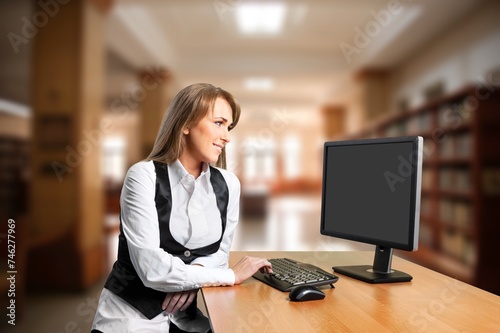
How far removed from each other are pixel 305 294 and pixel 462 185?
14.6 ft

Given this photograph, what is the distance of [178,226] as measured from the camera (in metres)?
1.50

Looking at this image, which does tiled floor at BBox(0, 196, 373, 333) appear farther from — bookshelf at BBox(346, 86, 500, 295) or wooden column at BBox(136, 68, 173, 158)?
wooden column at BBox(136, 68, 173, 158)

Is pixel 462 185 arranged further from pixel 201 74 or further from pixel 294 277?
pixel 201 74

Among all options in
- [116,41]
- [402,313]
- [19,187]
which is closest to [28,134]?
[19,187]

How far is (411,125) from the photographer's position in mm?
6652

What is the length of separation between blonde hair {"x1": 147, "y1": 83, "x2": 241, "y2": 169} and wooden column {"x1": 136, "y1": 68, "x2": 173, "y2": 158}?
310 inches

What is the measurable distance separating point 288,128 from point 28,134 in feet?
55.9

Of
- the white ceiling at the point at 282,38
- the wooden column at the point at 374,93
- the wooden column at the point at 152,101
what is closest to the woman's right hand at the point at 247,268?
the white ceiling at the point at 282,38

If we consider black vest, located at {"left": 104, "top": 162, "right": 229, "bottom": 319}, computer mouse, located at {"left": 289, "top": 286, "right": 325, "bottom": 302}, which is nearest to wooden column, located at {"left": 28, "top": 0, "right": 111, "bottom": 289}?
black vest, located at {"left": 104, "top": 162, "right": 229, "bottom": 319}

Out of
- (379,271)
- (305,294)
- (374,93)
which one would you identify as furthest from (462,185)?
(374,93)

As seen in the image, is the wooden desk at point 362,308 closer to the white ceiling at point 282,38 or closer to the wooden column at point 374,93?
the white ceiling at point 282,38

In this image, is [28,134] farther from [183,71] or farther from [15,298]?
[183,71]

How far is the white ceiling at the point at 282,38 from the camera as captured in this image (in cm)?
612

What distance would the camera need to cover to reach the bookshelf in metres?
4.51
